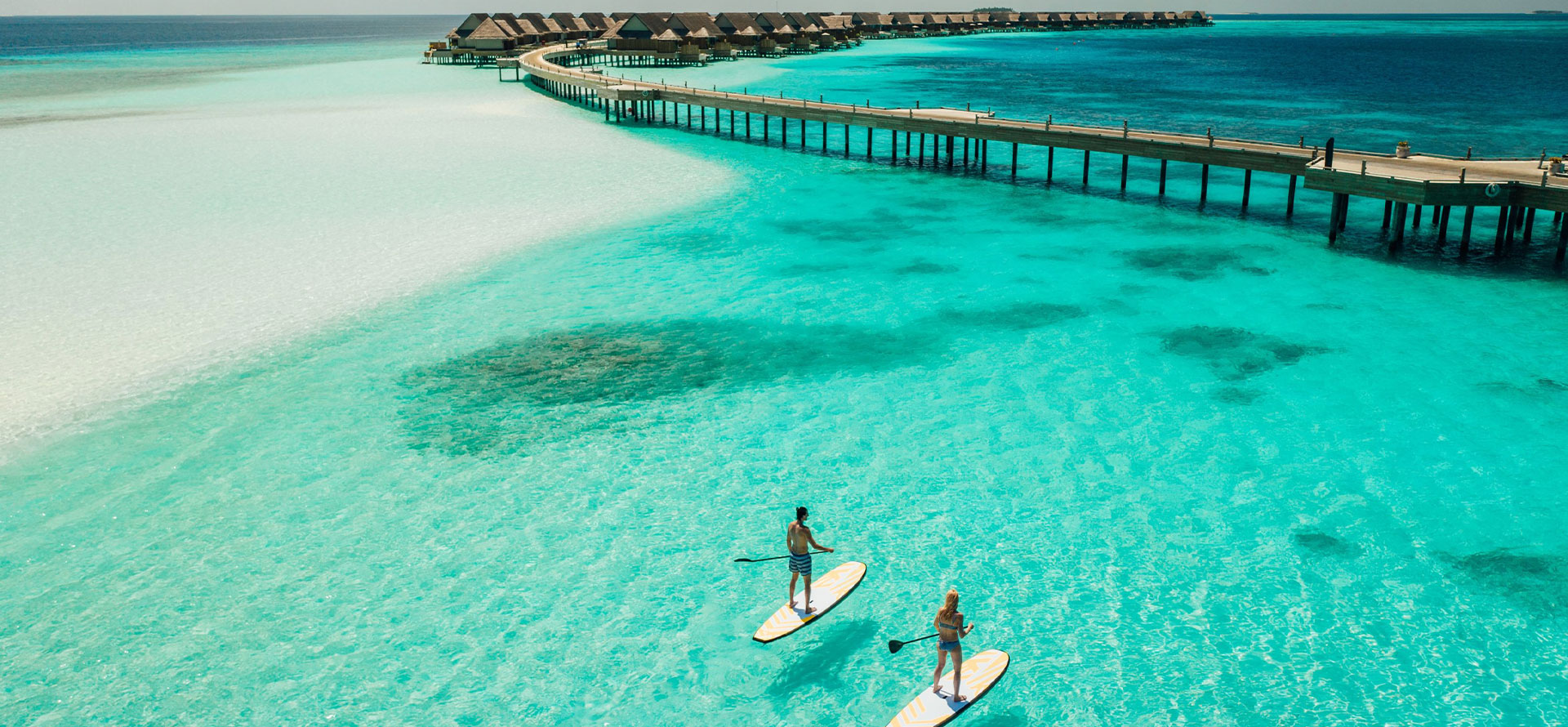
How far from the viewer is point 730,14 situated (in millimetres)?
139625

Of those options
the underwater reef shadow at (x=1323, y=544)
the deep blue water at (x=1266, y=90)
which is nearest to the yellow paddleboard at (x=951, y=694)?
the underwater reef shadow at (x=1323, y=544)

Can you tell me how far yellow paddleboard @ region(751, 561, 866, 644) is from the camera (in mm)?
13273

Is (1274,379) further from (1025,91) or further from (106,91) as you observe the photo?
(106,91)

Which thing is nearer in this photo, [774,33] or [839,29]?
[774,33]

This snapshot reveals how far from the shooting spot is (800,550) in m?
13.1

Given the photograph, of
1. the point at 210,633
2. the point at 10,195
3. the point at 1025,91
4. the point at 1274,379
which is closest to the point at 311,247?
the point at 10,195

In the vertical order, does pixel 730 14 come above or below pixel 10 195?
above

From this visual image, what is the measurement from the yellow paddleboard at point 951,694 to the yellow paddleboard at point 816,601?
1.92 metres

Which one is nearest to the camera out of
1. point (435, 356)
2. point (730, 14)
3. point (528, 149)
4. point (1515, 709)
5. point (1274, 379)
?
point (1515, 709)

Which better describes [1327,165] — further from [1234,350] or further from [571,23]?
[571,23]

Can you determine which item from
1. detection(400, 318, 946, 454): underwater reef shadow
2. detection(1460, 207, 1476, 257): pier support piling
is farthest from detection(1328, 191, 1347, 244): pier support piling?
detection(400, 318, 946, 454): underwater reef shadow

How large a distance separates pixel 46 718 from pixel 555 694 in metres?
5.85

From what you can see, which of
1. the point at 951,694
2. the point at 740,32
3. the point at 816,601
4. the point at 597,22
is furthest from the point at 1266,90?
the point at 597,22

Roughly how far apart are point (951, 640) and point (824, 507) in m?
5.33
